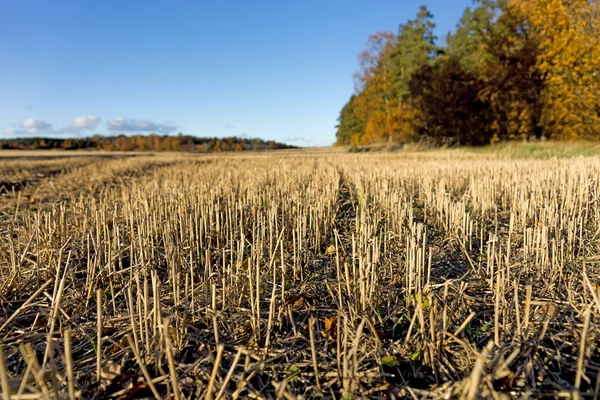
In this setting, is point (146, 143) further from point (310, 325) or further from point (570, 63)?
point (310, 325)

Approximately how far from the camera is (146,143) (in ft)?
177

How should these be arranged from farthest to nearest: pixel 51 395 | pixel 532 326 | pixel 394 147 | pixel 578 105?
pixel 394 147 → pixel 578 105 → pixel 532 326 → pixel 51 395

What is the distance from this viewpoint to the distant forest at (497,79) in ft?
52.4

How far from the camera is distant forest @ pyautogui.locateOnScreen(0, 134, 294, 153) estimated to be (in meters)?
48.4

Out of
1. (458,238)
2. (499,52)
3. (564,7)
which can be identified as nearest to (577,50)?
(564,7)

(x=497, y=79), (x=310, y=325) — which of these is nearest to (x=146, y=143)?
(x=497, y=79)

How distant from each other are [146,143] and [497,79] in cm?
4817

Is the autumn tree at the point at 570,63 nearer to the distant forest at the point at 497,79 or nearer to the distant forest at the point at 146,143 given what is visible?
the distant forest at the point at 497,79

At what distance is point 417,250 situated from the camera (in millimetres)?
2084

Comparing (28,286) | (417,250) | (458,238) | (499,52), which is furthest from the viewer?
(499,52)

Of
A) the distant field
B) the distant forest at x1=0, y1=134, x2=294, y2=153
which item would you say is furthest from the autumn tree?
the distant forest at x1=0, y1=134, x2=294, y2=153

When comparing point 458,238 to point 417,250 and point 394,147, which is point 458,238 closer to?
point 417,250

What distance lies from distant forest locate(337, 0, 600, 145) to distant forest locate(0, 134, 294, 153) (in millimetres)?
26476

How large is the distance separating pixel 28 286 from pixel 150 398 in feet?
5.63
